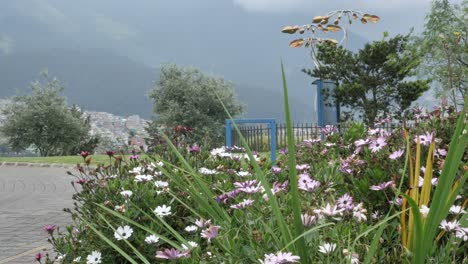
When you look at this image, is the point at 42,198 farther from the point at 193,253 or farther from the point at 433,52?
the point at 433,52

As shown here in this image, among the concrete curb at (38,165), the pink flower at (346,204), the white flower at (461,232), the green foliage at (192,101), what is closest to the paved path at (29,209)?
the concrete curb at (38,165)

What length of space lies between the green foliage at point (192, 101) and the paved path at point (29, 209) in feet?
42.1

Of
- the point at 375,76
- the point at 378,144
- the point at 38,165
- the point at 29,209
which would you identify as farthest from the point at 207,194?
the point at 375,76

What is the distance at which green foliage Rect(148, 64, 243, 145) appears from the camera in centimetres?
3105

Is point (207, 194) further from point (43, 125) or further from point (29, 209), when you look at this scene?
point (43, 125)

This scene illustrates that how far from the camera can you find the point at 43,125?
33.6 meters

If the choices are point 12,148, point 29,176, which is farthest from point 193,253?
point 12,148

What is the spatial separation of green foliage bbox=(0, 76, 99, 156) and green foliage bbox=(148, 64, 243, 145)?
18.5 feet

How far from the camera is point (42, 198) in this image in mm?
11859

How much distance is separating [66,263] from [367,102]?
74.0 ft

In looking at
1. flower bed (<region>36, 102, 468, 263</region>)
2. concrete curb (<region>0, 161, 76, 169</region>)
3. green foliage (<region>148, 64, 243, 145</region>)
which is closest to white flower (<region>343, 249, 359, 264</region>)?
flower bed (<region>36, 102, 468, 263</region>)

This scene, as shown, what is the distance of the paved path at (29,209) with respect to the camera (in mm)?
6520

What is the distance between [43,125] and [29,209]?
24.9 meters

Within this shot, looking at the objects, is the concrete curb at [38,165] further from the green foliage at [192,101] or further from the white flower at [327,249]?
the white flower at [327,249]
